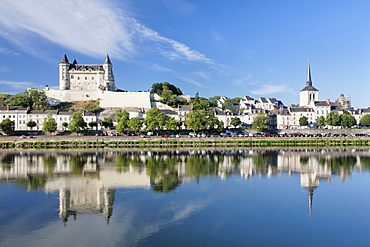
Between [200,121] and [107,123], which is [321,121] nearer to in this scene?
[200,121]

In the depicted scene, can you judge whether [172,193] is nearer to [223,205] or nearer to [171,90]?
[223,205]

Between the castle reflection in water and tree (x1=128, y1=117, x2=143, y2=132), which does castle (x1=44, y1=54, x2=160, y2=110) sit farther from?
the castle reflection in water

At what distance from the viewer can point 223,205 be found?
12.1 meters

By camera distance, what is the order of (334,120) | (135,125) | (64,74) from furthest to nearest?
1. (64,74)
2. (334,120)
3. (135,125)

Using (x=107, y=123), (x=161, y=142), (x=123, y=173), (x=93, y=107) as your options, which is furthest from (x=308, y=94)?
(x=123, y=173)

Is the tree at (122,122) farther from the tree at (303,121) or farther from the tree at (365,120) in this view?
the tree at (365,120)

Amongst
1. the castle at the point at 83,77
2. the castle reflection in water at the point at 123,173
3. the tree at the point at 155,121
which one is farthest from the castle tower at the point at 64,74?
the castle reflection in water at the point at 123,173

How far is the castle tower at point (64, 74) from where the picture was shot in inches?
2670

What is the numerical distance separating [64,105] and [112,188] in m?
51.2

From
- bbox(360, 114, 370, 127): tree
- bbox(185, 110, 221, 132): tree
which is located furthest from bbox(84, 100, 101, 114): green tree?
bbox(360, 114, 370, 127): tree

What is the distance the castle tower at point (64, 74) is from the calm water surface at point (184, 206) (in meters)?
50.2

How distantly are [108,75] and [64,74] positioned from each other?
8848 millimetres

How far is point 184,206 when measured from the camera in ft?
39.4

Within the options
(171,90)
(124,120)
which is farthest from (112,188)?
(171,90)
